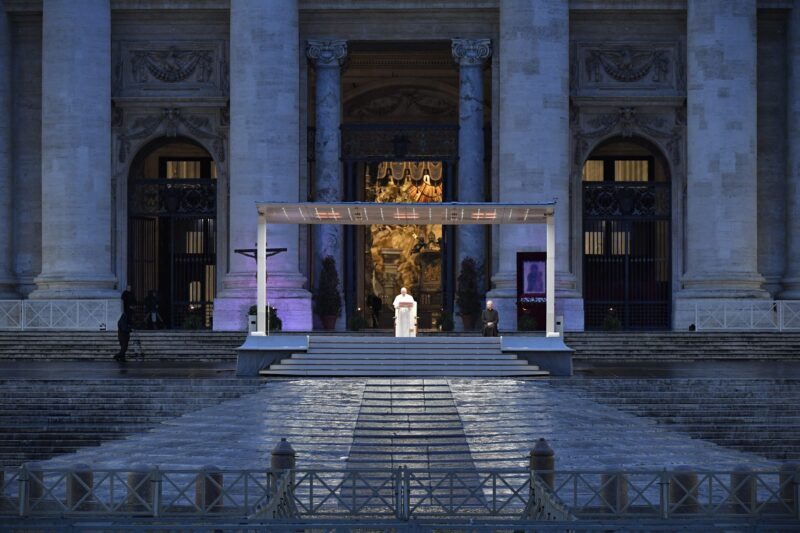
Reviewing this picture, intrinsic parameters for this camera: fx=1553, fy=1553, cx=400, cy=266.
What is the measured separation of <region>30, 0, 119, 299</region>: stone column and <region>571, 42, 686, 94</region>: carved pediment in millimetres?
15235

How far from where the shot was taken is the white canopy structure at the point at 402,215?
111ft

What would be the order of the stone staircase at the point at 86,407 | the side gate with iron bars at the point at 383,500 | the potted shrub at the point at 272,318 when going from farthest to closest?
the potted shrub at the point at 272,318, the stone staircase at the point at 86,407, the side gate with iron bars at the point at 383,500

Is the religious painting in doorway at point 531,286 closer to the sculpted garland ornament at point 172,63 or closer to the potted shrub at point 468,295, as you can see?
the potted shrub at point 468,295

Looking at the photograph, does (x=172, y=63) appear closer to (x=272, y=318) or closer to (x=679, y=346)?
(x=272, y=318)

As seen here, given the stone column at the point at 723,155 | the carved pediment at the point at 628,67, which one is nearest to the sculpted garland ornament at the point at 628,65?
the carved pediment at the point at 628,67

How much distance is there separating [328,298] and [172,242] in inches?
242

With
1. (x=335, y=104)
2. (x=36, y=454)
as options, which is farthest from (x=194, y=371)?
(x=335, y=104)

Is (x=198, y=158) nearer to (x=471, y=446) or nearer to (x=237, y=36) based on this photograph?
→ (x=237, y=36)

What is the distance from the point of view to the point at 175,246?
52.2m

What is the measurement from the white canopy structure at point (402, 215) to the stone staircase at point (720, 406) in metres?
4.61

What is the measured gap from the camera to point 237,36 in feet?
154

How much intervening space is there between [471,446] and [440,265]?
105ft

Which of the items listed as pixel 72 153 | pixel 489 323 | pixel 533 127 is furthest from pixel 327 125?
pixel 489 323

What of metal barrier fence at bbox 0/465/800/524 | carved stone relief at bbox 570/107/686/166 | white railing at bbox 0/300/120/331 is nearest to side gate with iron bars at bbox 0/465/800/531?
metal barrier fence at bbox 0/465/800/524
